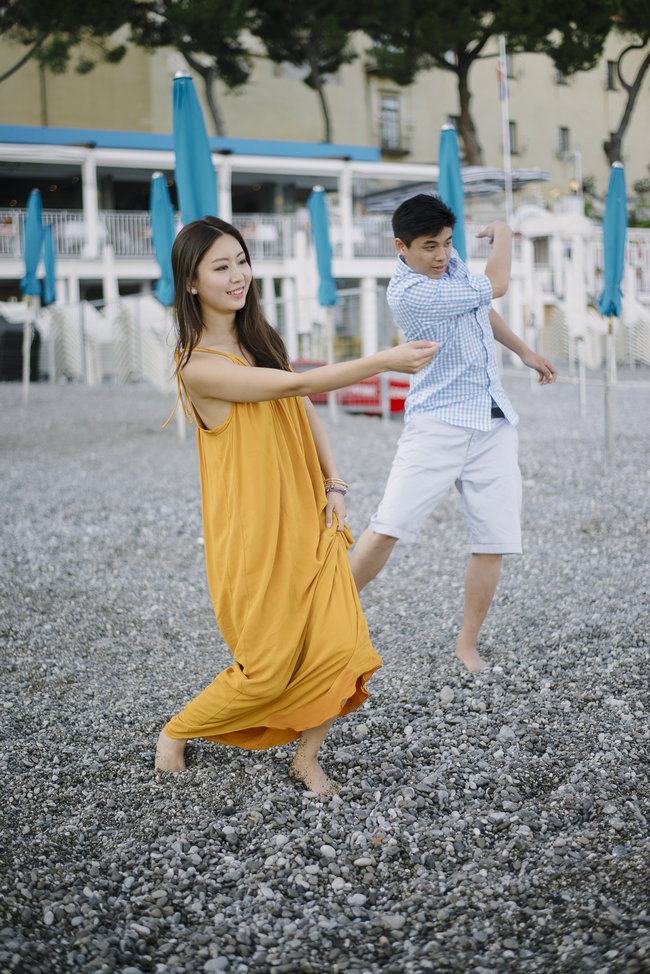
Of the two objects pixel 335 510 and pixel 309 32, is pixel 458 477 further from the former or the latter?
pixel 309 32

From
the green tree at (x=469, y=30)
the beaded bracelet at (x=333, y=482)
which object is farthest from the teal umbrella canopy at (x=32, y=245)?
the green tree at (x=469, y=30)

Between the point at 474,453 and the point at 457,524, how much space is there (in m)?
2.82

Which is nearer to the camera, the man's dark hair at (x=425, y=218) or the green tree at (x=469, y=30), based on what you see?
the man's dark hair at (x=425, y=218)

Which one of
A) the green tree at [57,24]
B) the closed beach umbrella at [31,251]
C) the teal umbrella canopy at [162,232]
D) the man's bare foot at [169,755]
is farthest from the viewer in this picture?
the green tree at [57,24]

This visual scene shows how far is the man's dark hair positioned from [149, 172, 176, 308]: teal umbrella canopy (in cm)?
624

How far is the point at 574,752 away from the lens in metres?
2.64

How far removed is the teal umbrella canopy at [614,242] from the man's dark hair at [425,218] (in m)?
5.15

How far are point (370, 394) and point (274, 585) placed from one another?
988 centimetres

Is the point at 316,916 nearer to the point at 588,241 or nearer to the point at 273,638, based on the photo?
the point at 273,638

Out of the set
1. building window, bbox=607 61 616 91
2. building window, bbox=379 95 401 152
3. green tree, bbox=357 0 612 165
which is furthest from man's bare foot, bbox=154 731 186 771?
building window, bbox=607 61 616 91

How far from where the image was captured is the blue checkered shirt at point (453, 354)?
117 inches

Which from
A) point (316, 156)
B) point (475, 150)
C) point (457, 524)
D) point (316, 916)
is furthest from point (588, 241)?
point (316, 916)

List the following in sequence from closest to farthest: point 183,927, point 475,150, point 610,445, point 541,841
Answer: point 183,927
point 541,841
point 610,445
point 475,150

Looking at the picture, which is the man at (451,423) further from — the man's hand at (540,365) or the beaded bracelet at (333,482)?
the beaded bracelet at (333,482)
